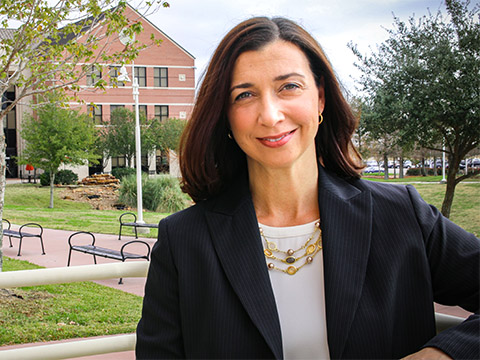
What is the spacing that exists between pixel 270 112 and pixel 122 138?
2941cm

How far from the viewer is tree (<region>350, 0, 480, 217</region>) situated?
873cm

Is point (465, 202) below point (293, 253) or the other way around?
below

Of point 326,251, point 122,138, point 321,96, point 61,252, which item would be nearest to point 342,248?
point 326,251

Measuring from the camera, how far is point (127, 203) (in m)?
19.9

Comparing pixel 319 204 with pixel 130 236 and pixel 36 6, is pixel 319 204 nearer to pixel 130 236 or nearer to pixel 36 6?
pixel 36 6

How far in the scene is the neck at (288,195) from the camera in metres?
1.41

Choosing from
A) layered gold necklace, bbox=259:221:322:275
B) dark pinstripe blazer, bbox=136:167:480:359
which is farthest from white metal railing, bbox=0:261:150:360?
layered gold necklace, bbox=259:221:322:275

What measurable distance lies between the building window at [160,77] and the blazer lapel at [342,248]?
33244 mm

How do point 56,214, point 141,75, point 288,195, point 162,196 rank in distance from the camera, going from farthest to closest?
point 141,75, point 162,196, point 56,214, point 288,195

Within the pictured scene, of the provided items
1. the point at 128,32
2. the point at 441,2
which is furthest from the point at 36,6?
the point at 441,2

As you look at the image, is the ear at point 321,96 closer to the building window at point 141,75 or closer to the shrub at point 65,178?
the shrub at point 65,178

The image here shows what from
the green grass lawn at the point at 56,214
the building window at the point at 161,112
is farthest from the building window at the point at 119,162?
the green grass lawn at the point at 56,214

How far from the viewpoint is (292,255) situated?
1.35 meters

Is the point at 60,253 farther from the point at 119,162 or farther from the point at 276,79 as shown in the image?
the point at 119,162
